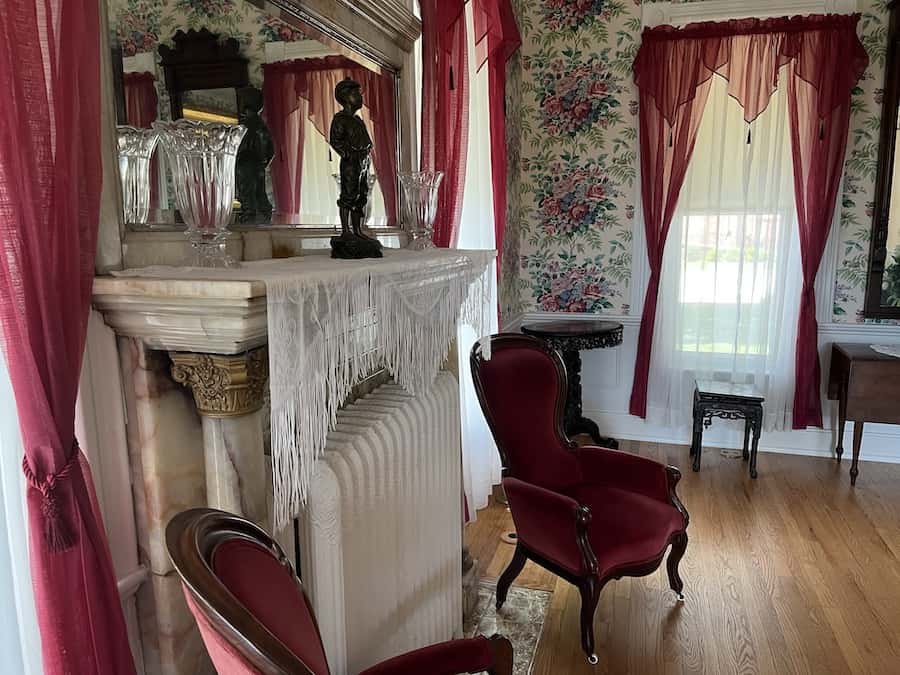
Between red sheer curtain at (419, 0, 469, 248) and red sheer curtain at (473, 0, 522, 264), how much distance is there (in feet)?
1.34

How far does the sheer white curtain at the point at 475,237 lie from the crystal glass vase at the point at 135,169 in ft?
5.49

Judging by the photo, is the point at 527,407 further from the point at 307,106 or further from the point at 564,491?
the point at 307,106

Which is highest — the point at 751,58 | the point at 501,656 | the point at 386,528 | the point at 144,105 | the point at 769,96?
the point at 751,58

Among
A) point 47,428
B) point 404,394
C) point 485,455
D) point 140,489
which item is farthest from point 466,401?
point 47,428

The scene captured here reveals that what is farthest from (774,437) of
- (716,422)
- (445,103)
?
(445,103)

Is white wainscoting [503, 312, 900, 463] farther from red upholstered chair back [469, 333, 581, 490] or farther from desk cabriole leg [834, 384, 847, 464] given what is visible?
red upholstered chair back [469, 333, 581, 490]

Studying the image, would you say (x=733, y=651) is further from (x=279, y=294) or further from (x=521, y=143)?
(x=521, y=143)

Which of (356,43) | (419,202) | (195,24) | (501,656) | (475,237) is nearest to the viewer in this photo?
(195,24)

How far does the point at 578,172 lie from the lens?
156 inches

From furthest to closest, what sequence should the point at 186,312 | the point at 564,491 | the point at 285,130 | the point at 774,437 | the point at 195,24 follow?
1. the point at 774,437
2. the point at 564,491
3. the point at 285,130
4. the point at 195,24
5. the point at 186,312

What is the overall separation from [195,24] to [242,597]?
1.01m

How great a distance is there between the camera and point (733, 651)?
6.85ft

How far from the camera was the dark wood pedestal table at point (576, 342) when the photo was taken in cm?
354

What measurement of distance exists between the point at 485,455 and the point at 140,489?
212cm
